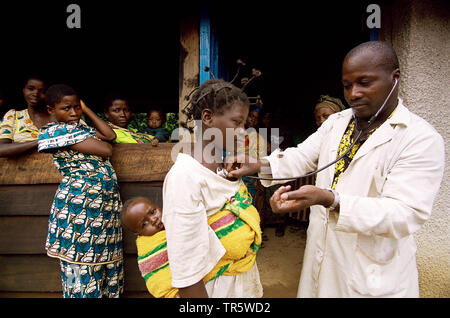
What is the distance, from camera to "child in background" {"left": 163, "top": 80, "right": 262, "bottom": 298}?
3.87 feet

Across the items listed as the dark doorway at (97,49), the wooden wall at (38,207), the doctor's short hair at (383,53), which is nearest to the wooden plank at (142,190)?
the wooden wall at (38,207)


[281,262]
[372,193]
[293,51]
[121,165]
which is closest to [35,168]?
[121,165]

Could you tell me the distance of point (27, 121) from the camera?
2.47 metres

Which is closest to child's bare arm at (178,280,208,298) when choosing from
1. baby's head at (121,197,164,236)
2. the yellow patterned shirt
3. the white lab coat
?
baby's head at (121,197,164,236)

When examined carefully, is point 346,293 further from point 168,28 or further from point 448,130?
point 168,28

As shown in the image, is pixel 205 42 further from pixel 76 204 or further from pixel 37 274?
pixel 37 274

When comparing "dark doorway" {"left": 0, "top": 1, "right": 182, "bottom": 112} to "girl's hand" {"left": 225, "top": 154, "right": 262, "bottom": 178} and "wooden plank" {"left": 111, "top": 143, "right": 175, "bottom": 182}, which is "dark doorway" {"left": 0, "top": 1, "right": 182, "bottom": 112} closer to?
"wooden plank" {"left": 111, "top": 143, "right": 175, "bottom": 182}

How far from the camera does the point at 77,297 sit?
6.61 ft

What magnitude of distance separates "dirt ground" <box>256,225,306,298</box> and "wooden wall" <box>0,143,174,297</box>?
4.86ft

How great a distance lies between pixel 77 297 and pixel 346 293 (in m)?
1.91

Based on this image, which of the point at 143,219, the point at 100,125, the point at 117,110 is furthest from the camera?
the point at 117,110

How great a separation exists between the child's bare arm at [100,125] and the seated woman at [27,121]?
0.50 m

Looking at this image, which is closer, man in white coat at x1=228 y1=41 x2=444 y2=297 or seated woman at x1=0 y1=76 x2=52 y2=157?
man in white coat at x1=228 y1=41 x2=444 y2=297

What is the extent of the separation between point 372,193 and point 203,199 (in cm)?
82
